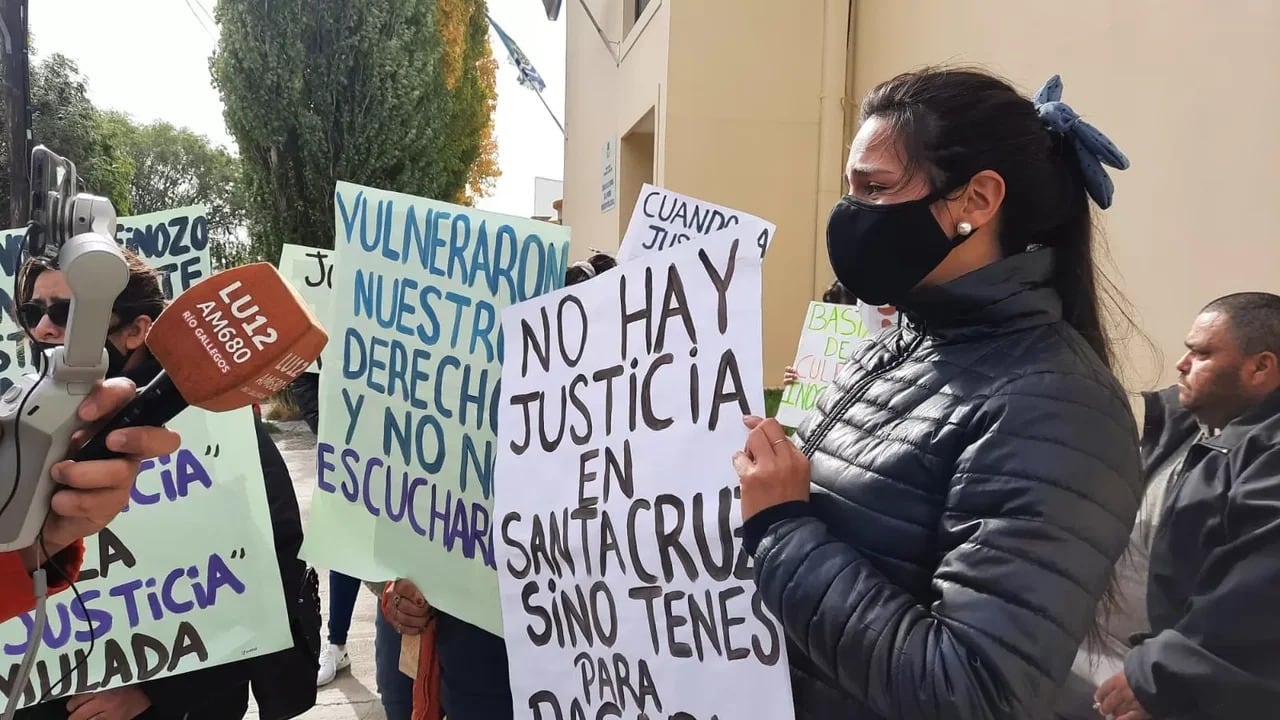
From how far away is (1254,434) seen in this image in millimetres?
1891

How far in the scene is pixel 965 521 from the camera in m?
1.02

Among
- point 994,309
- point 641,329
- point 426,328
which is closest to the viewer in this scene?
point 994,309

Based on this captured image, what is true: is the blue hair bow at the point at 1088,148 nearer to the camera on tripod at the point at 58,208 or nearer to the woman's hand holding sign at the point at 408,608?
the camera on tripod at the point at 58,208

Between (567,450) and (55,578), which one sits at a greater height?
(567,450)

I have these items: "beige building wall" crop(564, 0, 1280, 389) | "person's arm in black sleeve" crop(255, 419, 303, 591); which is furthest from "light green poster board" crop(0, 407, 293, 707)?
"beige building wall" crop(564, 0, 1280, 389)

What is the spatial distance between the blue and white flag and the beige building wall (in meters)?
6.12

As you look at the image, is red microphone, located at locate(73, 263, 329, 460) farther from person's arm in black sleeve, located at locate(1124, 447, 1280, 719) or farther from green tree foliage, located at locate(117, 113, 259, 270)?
green tree foliage, located at locate(117, 113, 259, 270)

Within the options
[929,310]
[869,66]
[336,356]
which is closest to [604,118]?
[869,66]

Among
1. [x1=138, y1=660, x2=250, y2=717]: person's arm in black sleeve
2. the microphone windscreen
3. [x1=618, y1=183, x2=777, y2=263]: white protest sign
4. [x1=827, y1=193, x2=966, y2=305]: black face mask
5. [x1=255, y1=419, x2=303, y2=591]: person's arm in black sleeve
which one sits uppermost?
[x1=618, y1=183, x2=777, y2=263]: white protest sign

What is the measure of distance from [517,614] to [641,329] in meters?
0.64

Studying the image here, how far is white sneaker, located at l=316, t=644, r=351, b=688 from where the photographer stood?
3.81 meters

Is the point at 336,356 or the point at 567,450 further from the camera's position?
the point at 336,356

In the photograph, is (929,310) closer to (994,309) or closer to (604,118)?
(994,309)

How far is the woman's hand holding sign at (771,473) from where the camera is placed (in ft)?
3.92
